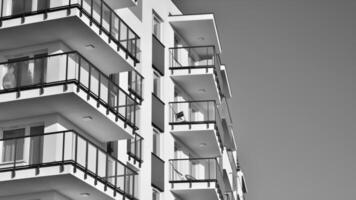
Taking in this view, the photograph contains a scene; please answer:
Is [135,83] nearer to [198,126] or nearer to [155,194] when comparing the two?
[155,194]

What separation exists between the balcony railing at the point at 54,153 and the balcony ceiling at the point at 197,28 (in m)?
21.0

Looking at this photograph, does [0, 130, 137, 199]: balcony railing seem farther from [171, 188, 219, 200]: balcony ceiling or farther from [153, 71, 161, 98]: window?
[153, 71, 161, 98]: window

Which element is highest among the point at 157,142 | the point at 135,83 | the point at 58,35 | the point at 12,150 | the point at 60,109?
the point at 135,83

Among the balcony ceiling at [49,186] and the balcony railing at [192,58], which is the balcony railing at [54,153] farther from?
the balcony railing at [192,58]

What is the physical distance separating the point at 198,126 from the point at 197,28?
20.7ft

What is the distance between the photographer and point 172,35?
6412 cm

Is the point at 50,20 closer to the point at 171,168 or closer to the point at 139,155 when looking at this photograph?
the point at 139,155

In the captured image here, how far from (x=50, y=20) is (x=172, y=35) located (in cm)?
2081

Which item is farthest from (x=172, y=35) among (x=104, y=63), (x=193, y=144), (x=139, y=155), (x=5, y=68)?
(x=5, y=68)

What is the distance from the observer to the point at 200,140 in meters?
63.6

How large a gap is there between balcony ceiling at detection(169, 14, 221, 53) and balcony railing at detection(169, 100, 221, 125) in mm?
3648

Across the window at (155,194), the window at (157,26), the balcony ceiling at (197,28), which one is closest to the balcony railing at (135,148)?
the window at (155,194)

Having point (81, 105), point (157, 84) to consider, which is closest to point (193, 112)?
point (157, 84)

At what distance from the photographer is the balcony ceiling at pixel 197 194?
60.2m
